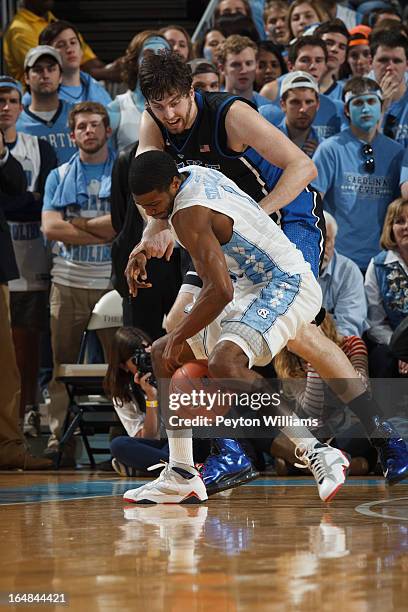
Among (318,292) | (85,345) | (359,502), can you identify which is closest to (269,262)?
(318,292)

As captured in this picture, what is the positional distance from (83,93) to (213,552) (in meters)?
6.15

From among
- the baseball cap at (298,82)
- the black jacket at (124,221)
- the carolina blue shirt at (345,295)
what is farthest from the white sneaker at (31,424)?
the baseball cap at (298,82)

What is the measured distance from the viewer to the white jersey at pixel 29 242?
781 centimetres

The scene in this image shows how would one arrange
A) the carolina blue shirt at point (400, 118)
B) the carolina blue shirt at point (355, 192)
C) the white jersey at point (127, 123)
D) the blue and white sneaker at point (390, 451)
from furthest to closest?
the white jersey at point (127, 123)
the carolina blue shirt at point (400, 118)
the carolina blue shirt at point (355, 192)
the blue and white sneaker at point (390, 451)

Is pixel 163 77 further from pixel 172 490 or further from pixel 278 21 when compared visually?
pixel 278 21

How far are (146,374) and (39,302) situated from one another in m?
1.65

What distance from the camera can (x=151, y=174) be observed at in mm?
4453

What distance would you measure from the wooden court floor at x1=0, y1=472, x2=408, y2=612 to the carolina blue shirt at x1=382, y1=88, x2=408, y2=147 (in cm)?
340

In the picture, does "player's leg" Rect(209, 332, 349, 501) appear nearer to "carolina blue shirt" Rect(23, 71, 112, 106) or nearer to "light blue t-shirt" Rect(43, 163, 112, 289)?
"light blue t-shirt" Rect(43, 163, 112, 289)

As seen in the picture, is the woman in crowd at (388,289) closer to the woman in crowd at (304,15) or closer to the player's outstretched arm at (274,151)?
the player's outstretched arm at (274,151)

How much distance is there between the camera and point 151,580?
2848 millimetres

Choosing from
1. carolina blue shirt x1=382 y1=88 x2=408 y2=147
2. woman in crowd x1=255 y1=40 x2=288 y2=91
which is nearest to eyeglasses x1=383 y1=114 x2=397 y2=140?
carolina blue shirt x1=382 y1=88 x2=408 y2=147

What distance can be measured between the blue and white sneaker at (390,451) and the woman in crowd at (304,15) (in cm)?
507

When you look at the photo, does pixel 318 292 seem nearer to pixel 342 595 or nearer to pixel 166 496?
pixel 166 496
